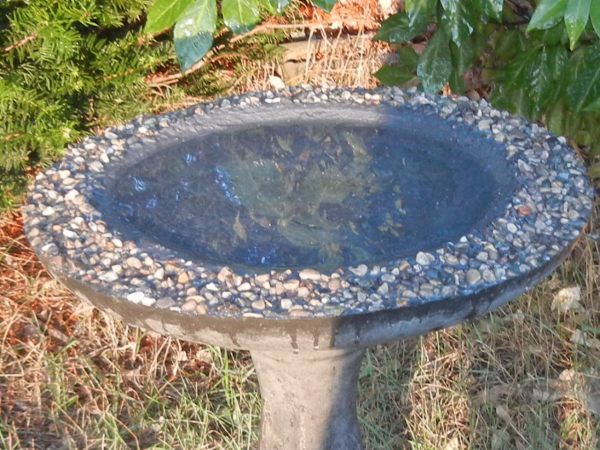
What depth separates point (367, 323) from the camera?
1534 mm

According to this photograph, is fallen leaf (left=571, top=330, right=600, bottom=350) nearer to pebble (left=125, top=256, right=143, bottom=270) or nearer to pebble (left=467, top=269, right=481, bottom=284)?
pebble (left=467, top=269, right=481, bottom=284)

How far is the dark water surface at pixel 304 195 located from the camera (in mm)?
1812

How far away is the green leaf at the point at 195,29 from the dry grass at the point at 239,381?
→ 146cm

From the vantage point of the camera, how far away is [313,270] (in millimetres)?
1624

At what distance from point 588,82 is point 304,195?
1070 mm

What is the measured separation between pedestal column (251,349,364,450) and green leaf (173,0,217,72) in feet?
2.22

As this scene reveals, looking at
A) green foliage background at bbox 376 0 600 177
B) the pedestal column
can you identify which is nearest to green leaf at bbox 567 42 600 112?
green foliage background at bbox 376 0 600 177

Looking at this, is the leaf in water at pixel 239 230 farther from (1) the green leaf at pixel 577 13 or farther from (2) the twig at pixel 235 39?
(2) the twig at pixel 235 39

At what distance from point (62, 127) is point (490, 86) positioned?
1.68 meters

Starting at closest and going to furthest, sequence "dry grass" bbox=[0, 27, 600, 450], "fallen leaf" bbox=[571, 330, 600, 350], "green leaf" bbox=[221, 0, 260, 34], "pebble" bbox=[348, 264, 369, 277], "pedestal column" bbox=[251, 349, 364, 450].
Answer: "green leaf" bbox=[221, 0, 260, 34] → "pebble" bbox=[348, 264, 369, 277] → "pedestal column" bbox=[251, 349, 364, 450] → "dry grass" bbox=[0, 27, 600, 450] → "fallen leaf" bbox=[571, 330, 600, 350]

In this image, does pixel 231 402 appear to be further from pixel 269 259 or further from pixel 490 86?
pixel 490 86

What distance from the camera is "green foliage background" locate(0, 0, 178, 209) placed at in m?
2.83

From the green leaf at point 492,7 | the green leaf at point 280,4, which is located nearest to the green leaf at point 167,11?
the green leaf at point 280,4

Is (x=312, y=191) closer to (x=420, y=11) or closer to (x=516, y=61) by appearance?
(x=420, y=11)
